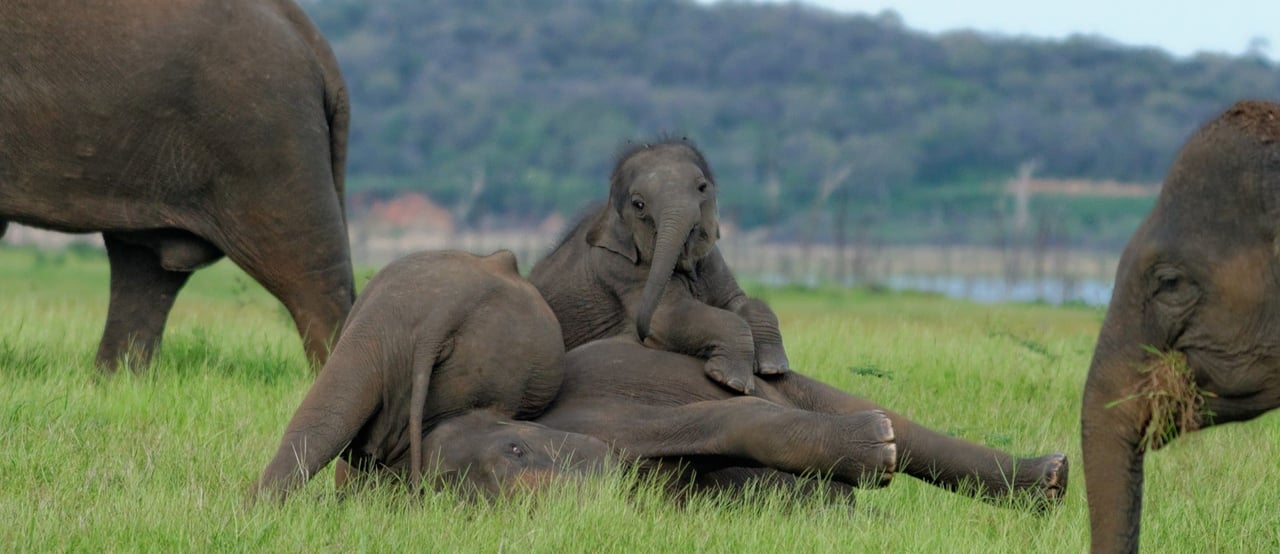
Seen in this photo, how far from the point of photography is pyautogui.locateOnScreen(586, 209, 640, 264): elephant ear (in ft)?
20.2

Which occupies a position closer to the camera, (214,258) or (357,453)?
(357,453)

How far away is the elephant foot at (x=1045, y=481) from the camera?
5.81 m

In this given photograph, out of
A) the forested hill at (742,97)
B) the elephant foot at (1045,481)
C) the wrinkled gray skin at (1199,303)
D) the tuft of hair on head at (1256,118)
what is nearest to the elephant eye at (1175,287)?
the wrinkled gray skin at (1199,303)

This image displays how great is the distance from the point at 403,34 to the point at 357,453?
137m

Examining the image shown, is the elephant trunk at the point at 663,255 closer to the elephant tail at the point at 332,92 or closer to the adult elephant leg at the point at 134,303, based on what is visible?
the elephant tail at the point at 332,92

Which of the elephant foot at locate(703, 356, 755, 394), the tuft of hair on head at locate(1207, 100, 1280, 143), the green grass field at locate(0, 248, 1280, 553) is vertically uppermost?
the tuft of hair on head at locate(1207, 100, 1280, 143)

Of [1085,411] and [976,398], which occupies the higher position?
[1085,411]

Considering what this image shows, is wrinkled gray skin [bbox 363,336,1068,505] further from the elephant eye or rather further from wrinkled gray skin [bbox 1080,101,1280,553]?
the elephant eye

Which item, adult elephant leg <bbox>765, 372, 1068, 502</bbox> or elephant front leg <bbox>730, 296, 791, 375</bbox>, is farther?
elephant front leg <bbox>730, 296, 791, 375</bbox>

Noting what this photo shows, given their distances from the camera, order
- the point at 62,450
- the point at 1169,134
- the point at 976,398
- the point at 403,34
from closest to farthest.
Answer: the point at 62,450, the point at 976,398, the point at 1169,134, the point at 403,34

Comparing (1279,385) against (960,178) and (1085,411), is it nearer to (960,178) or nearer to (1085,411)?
(1085,411)

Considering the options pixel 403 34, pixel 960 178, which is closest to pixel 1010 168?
pixel 960 178

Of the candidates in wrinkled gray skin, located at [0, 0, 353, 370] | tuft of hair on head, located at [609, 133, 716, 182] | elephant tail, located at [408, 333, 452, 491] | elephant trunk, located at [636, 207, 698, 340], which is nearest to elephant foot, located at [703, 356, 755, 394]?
elephant trunk, located at [636, 207, 698, 340]

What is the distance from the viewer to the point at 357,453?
570cm
